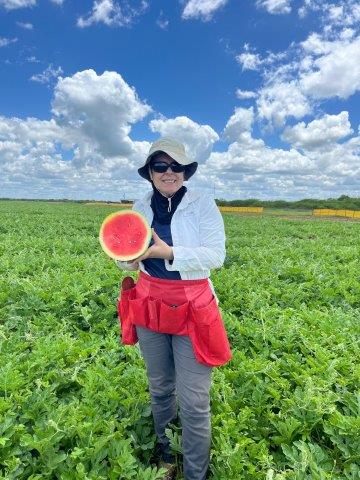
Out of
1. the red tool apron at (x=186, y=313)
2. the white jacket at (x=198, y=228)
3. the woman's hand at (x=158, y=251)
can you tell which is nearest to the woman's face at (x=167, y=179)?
the white jacket at (x=198, y=228)

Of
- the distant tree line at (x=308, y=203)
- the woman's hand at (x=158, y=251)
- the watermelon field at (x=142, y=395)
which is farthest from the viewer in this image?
the distant tree line at (x=308, y=203)

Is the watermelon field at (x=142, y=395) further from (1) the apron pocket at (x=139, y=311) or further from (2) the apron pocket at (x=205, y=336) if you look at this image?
(1) the apron pocket at (x=139, y=311)

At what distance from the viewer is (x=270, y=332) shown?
514 cm

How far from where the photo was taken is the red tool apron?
8.67 feet

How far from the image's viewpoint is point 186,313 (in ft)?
8.75

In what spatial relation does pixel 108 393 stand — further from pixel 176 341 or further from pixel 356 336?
pixel 356 336

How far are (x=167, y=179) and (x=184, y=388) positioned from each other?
1.44 m

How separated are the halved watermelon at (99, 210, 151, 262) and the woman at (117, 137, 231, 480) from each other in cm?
7

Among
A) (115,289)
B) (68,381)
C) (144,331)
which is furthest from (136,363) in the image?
(115,289)

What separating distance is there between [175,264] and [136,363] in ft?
7.46

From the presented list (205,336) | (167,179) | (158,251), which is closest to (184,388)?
(205,336)

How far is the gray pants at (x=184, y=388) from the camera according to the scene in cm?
272

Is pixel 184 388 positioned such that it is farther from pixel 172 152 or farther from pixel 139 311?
pixel 172 152

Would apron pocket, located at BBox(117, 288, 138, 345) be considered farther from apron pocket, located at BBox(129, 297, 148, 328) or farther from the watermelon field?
the watermelon field
